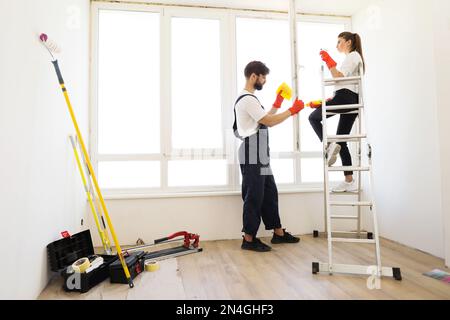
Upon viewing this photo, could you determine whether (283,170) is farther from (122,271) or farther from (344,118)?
(122,271)

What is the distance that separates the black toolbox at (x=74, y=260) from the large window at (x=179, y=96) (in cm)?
83

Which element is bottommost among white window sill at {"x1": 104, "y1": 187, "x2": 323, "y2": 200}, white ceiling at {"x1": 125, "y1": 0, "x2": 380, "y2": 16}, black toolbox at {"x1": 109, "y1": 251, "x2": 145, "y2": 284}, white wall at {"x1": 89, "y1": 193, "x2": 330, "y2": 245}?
black toolbox at {"x1": 109, "y1": 251, "x2": 145, "y2": 284}

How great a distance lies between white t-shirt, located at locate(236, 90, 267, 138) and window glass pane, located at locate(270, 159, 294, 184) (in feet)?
2.56

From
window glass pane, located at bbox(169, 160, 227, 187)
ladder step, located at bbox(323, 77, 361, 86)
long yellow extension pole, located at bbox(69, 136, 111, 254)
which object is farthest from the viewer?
window glass pane, located at bbox(169, 160, 227, 187)

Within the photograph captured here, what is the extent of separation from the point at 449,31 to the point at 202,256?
8.23 feet

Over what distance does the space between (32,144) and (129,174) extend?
140cm

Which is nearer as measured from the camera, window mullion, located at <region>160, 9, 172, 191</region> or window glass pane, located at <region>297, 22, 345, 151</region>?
window mullion, located at <region>160, 9, 172, 191</region>

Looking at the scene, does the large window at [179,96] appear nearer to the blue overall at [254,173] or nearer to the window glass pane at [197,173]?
the window glass pane at [197,173]

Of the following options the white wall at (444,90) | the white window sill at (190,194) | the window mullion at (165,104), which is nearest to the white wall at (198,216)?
the white window sill at (190,194)

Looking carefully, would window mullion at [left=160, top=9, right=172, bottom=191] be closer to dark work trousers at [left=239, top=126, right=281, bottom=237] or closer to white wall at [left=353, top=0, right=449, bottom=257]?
dark work trousers at [left=239, top=126, right=281, bottom=237]

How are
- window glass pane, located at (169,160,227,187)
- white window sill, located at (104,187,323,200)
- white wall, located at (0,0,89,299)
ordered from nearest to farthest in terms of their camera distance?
white wall, located at (0,0,89,299) < white window sill, located at (104,187,323,200) < window glass pane, located at (169,160,227,187)

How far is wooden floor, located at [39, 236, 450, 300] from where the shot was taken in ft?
5.70

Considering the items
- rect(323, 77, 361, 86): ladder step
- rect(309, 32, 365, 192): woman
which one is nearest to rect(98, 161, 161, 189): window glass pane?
rect(309, 32, 365, 192): woman

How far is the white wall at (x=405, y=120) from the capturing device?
241cm
